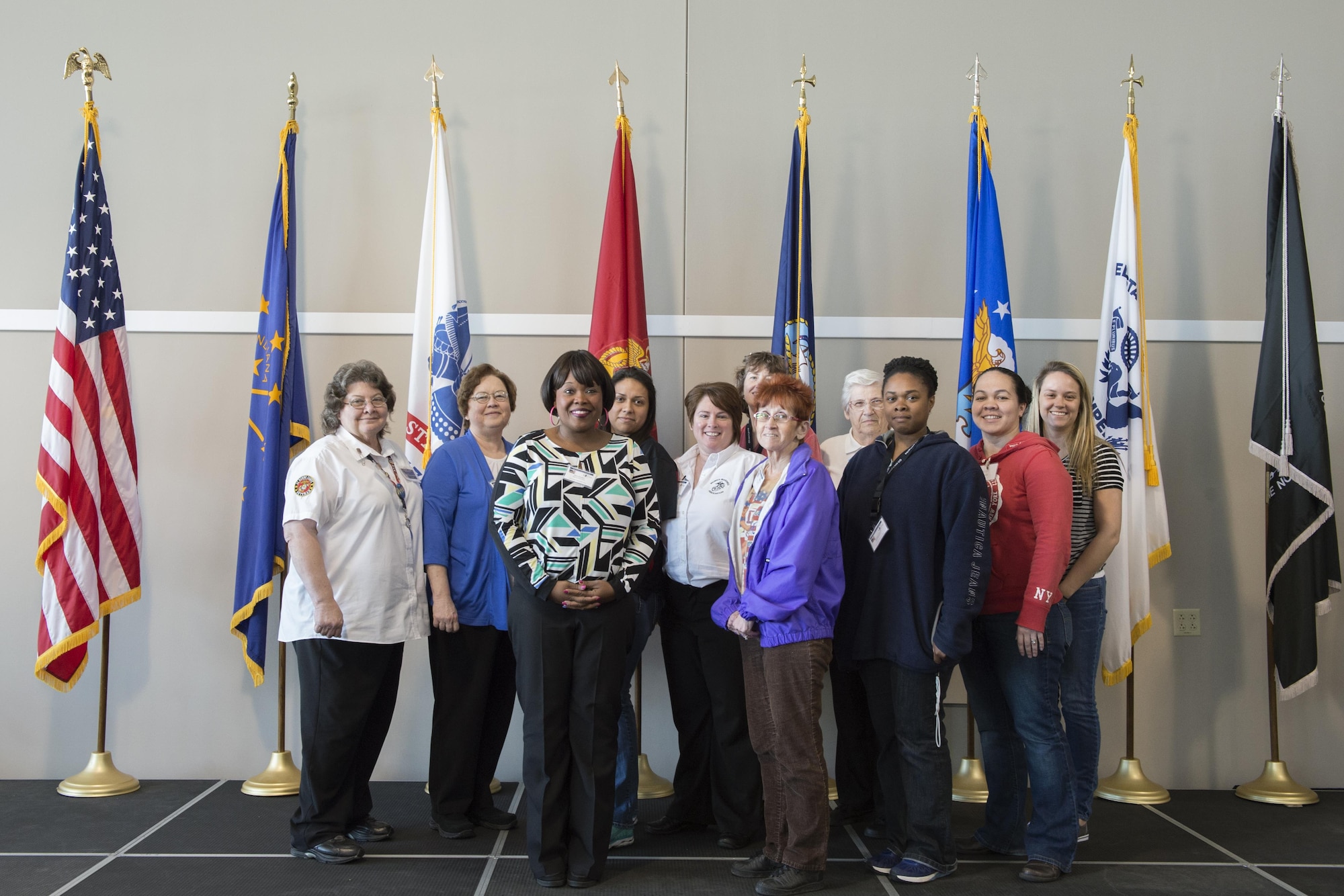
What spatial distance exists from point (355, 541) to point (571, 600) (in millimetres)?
760

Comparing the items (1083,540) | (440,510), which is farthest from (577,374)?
(1083,540)

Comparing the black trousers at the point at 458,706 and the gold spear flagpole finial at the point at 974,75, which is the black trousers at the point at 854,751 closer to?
the black trousers at the point at 458,706

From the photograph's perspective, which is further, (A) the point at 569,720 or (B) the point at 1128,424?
(B) the point at 1128,424

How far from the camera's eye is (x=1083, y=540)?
9.11 ft

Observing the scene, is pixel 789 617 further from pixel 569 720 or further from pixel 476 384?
pixel 476 384

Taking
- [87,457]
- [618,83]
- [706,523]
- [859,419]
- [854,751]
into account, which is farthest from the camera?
[618,83]

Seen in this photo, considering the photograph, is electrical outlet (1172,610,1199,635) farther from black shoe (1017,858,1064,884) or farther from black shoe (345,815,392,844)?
black shoe (345,815,392,844)

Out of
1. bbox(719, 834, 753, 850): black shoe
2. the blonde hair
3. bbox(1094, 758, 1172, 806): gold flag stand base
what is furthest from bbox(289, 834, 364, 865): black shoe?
bbox(1094, 758, 1172, 806): gold flag stand base

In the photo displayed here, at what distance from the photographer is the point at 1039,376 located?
2875 millimetres

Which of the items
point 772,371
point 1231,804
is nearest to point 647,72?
point 772,371

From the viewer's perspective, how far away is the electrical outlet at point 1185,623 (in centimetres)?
374

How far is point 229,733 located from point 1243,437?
4.40 metres

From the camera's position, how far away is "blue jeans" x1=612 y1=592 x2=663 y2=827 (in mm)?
2797

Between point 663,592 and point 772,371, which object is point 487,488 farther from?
point 772,371
